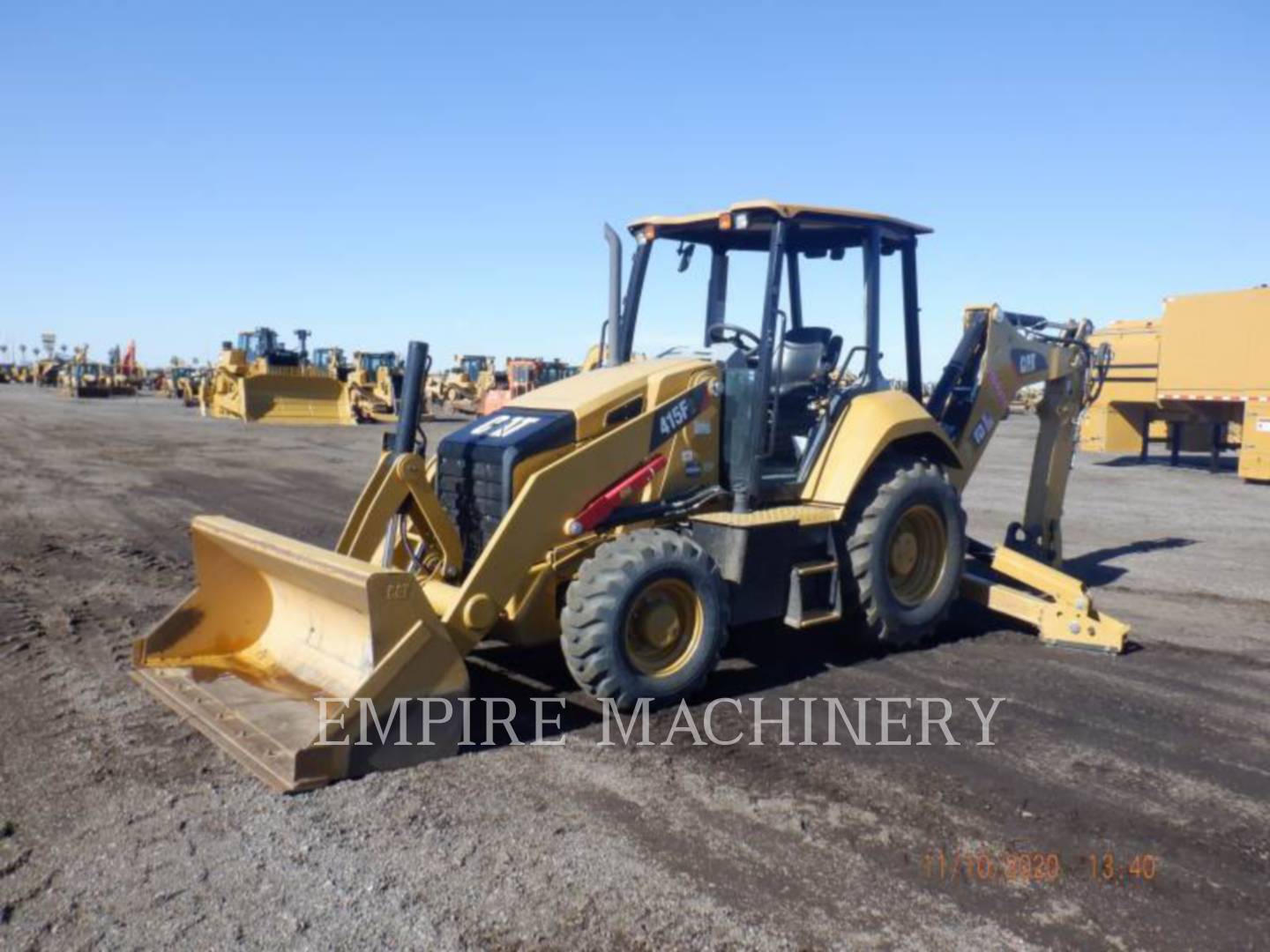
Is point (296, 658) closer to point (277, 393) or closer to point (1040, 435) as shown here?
point (1040, 435)

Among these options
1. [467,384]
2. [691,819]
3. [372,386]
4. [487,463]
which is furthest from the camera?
[467,384]

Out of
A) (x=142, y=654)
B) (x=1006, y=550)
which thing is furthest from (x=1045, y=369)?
(x=142, y=654)

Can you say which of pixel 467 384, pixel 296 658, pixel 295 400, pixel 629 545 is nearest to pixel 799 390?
pixel 629 545

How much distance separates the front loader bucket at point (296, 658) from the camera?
441 cm

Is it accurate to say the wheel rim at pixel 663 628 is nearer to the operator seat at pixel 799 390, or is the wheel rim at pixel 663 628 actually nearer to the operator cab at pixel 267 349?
the operator seat at pixel 799 390

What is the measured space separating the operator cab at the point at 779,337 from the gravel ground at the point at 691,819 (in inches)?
50.6

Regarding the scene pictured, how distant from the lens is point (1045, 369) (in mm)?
8172

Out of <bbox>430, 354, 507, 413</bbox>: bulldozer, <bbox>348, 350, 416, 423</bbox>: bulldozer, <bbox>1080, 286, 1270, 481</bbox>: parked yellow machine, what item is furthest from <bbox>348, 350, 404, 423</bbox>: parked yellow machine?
<bbox>1080, 286, 1270, 481</bbox>: parked yellow machine

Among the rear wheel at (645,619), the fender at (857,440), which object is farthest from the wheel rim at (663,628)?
the fender at (857,440)

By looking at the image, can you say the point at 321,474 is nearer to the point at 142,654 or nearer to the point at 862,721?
the point at 142,654

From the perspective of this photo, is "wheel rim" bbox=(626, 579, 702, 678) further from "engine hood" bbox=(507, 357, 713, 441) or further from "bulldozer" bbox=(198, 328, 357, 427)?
"bulldozer" bbox=(198, 328, 357, 427)

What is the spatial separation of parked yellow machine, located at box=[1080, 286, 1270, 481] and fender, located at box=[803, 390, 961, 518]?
39.2 ft

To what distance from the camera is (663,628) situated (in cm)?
536

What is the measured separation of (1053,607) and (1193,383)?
1538 cm
